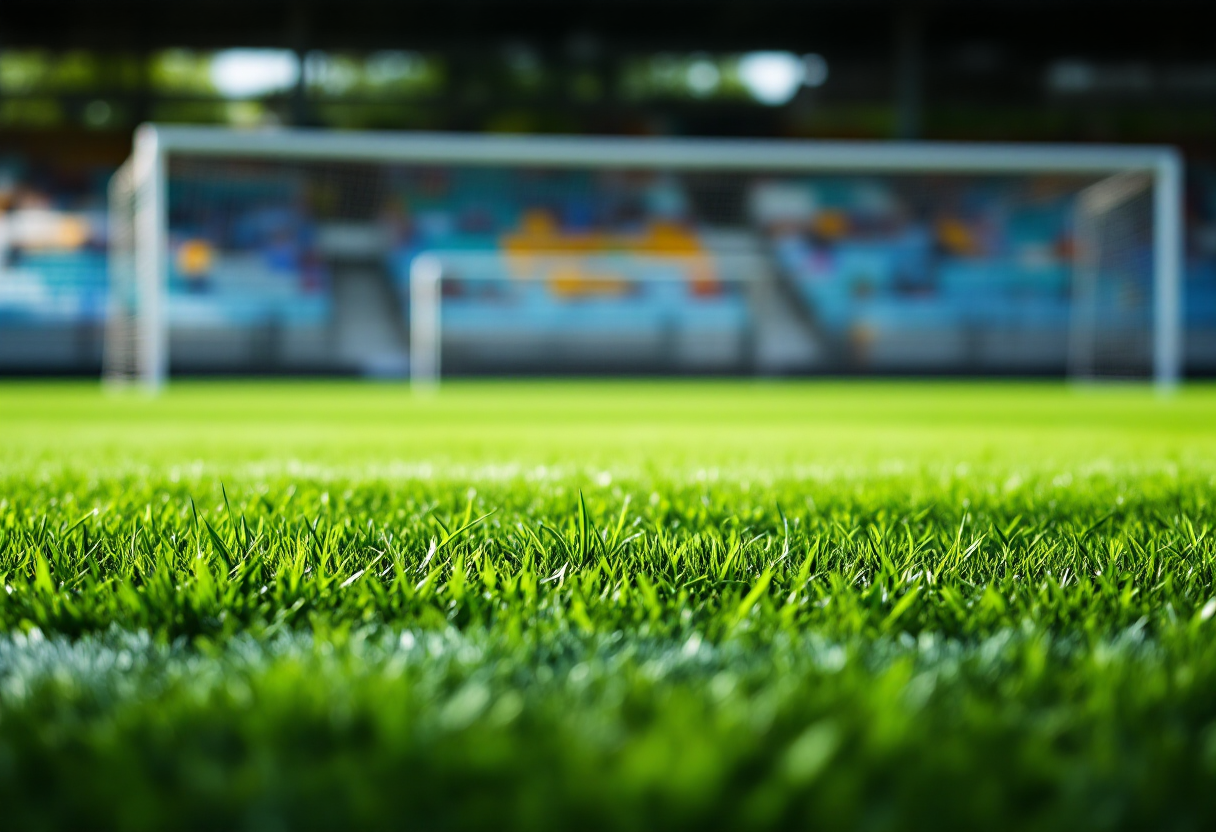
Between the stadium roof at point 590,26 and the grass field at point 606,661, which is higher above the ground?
the stadium roof at point 590,26

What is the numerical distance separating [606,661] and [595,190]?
16955 mm

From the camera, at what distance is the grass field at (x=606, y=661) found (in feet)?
1.59

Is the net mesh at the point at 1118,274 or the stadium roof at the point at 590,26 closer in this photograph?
the net mesh at the point at 1118,274

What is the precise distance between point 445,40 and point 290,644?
54.9 ft

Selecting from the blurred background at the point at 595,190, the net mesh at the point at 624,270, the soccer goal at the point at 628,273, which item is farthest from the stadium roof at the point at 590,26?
the net mesh at the point at 624,270

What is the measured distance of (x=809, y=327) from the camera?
1677 cm

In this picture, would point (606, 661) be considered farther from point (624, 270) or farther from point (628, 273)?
point (624, 270)

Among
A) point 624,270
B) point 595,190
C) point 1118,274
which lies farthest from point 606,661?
point 595,190

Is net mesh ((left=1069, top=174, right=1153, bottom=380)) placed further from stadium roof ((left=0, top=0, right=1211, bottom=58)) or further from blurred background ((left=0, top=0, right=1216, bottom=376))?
stadium roof ((left=0, top=0, right=1211, bottom=58))

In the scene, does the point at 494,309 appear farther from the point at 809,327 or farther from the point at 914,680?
the point at 914,680

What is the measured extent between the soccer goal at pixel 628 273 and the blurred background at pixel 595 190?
0.05 meters

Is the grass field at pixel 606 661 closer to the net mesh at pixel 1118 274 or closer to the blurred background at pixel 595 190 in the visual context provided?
the net mesh at pixel 1118 274

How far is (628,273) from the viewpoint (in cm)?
1543

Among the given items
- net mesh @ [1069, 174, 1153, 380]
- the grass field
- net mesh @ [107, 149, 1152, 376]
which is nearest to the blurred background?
net mesh @ [107, 149, 1152, 376]
